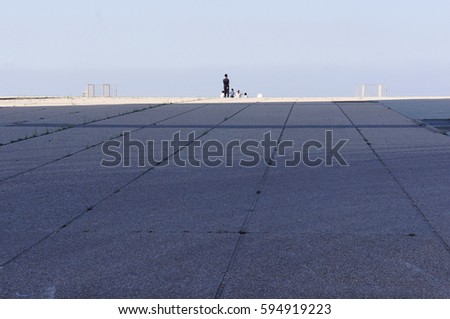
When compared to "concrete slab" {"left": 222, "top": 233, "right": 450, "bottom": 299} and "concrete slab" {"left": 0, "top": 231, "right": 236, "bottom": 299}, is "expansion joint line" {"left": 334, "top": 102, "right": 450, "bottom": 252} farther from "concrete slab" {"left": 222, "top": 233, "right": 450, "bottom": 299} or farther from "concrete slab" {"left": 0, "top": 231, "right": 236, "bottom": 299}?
"concrete slab" {"left": 0, "top": 231, "right": 236, "bottom": 299}

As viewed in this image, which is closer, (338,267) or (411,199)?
(338,267)

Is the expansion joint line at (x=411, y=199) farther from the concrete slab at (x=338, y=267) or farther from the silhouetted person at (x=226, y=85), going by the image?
the silhouetted person at (x=226, y=85)

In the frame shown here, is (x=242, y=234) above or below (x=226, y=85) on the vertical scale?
below

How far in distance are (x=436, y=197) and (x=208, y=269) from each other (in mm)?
4360

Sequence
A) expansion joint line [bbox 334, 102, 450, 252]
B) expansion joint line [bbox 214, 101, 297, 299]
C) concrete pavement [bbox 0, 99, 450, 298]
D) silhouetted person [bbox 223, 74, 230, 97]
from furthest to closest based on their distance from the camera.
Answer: silhouetted person [bbox 223, 74, 230, 97]
expansion joint line [bbox 334, 102, 450, 252]
concrete pavement [bbox 0, 99, 450, 298]
expansion joint line [bbox 214, 101, 297, 299]

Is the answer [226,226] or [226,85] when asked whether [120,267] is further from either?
[226,85]

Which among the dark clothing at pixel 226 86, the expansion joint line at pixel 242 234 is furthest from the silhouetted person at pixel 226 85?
the expansion joint line at pixel 242 234

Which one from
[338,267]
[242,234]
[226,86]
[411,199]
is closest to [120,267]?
[242,234]

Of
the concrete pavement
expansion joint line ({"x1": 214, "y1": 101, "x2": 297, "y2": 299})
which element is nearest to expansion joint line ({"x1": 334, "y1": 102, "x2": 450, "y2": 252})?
the concrete pavement

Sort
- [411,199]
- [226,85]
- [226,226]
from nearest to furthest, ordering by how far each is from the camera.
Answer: [226,226], [411,199], [226,85]

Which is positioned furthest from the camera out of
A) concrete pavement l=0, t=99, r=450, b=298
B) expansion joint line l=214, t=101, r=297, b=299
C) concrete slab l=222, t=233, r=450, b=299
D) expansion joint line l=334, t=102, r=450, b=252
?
expansion joint line l=334, t=102, r=450, b=252

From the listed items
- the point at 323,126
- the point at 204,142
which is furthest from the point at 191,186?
the point at 323,126

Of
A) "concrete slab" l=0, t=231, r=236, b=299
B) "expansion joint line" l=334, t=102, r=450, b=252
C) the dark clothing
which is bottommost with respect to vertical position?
"concrete slab" l=0, t=231, r=236, b=299

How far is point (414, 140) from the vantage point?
654 inches
